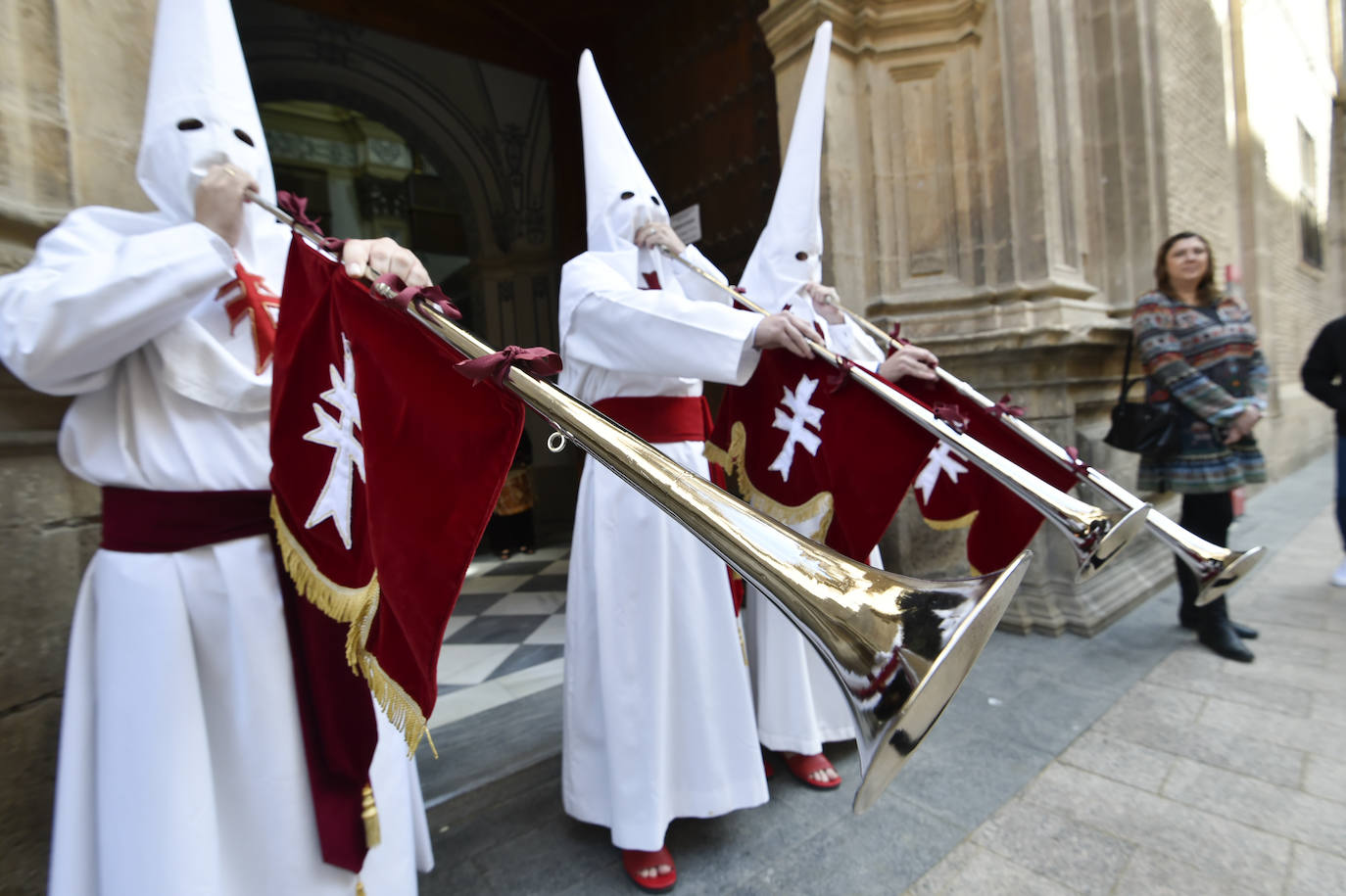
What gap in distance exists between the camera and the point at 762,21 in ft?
12.1

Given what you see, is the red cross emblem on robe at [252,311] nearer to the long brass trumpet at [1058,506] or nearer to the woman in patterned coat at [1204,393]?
the long brass trumpet at [1058,506]

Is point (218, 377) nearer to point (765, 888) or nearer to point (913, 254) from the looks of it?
point (765, 888)

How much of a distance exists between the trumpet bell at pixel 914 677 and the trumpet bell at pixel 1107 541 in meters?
0.66

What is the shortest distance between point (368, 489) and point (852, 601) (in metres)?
0.81

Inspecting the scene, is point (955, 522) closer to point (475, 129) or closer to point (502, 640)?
point (502, 640)

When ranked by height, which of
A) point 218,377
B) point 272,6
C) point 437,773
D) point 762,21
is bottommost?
point 437,773

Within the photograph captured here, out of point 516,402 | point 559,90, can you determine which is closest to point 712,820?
point 516,402

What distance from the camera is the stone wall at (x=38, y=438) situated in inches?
51.8

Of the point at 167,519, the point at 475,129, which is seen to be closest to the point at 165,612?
the point at 167,519

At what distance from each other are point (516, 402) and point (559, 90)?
187 inches

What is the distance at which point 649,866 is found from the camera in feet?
5.66

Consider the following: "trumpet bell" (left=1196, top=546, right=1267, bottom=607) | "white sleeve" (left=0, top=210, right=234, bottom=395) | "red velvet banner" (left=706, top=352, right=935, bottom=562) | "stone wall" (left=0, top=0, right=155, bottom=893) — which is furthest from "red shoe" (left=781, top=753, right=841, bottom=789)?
"white sleeve" (left=0, top=210, right=234, bottom=395)

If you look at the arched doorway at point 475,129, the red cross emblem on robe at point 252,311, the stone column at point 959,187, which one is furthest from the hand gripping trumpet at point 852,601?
the arched doorway at point 475,129

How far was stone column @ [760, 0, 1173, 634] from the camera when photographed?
139 inches
